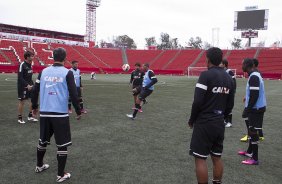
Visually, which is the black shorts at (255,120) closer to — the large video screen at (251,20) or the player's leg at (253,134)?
the player's leg at (253,134)

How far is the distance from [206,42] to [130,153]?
385 feet

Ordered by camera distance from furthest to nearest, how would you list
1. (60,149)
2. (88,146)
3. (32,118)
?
(32,118) → (88,146) → (60,149)

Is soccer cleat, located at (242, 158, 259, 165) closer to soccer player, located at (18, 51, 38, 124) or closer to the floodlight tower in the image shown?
soccer player, located at (18, 51, 38, 124)

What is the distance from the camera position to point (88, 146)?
7.44 m

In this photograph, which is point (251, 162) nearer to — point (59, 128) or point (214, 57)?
point (214, 57)

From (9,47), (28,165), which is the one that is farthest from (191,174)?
(9,47)

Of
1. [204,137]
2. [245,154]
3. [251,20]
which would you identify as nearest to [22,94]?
[245,154]

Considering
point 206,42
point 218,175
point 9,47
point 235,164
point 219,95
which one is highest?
point 206,42

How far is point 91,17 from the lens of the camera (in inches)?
3883

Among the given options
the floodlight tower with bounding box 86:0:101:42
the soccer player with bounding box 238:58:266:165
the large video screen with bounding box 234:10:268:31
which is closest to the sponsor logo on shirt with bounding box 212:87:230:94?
the soccer player with bounding box 238:58:266:165

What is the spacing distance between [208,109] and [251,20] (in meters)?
63.4

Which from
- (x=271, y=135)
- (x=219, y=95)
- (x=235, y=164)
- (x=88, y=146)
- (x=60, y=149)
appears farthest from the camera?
(x=271, y=135)

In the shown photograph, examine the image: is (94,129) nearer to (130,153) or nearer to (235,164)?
(130,153)

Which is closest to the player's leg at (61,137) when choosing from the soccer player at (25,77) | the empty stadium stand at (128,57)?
the soccer player at (25,77)
